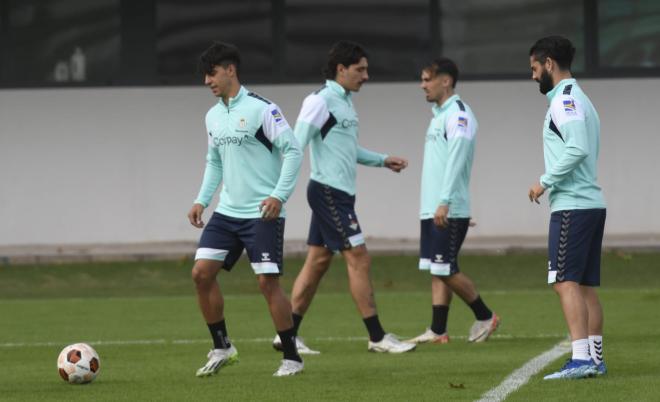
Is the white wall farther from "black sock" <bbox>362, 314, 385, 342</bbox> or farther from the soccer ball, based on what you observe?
the soccer ball

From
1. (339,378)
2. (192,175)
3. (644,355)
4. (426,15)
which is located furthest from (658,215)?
(339,378)

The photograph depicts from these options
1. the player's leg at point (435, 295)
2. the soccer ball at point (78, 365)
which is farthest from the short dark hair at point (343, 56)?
the soccer ball at point (78, 365)

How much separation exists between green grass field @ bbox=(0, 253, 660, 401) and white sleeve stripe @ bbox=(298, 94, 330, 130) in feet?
5.24

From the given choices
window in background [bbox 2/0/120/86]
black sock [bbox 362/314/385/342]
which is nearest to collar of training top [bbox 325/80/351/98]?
black sock [bbox 362/314/385/342]

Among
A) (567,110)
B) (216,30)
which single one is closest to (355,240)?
(567,110)

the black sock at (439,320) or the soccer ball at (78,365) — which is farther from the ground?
the soccer ball at (78,365)

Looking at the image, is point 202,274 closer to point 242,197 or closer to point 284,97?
point 242,197

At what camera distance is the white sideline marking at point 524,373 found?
8.48 m

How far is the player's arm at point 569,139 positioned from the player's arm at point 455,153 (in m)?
2.63

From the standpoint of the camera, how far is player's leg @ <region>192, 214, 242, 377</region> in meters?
9.85

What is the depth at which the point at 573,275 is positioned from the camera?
29.8 feet

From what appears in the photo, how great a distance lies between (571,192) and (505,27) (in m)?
11.8

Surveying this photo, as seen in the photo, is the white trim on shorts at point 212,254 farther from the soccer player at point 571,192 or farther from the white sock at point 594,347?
the white sock at point 594,347

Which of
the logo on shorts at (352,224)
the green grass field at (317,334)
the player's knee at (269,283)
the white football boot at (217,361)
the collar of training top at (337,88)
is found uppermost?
the collar of training top at (337,88)
